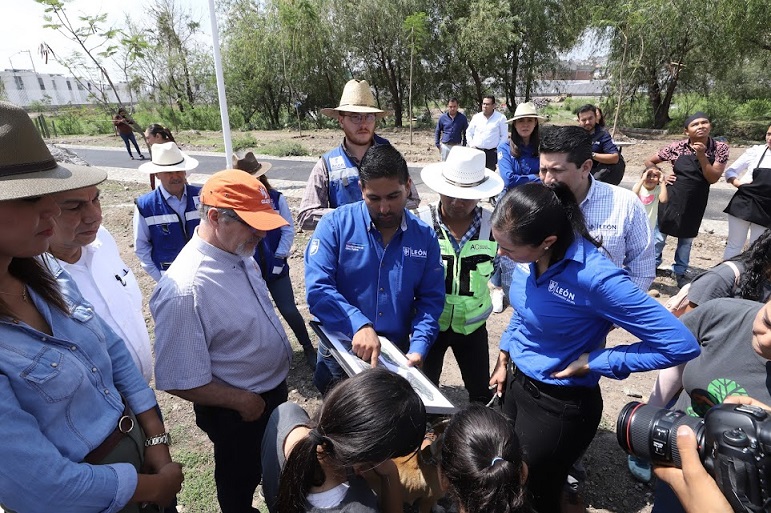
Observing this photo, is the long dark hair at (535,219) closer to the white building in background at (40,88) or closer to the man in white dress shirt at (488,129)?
the man in white dress shirt at (488,129)

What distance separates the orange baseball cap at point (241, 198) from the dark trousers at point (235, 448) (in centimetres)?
82

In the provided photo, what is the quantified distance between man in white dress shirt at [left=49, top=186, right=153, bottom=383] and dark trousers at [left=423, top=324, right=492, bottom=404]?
1.53 metres

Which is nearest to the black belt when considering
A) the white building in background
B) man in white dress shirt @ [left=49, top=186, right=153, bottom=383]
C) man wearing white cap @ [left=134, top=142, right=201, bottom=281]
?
man in white dress shirt @ [left=49, top=186, right=153, bottom=383]

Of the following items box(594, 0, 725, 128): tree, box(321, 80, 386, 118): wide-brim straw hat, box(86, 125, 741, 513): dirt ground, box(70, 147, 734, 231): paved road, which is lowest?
box(86, 125, 741, 513): dirt ground

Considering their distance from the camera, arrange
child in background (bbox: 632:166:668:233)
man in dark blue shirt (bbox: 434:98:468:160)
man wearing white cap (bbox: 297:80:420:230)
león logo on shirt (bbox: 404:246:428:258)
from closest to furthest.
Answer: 1. león logo on shirt (bbox: 404:246:428:258)
2. man wearing white cap (bbox: 297:80:420:230)
3. child in background (bbox: 632:166:668:233)
4. man in dark blue shirt (bbox: 434:98:468:160)

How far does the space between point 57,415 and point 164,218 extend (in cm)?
227

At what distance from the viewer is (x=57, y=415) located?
1.23 meters

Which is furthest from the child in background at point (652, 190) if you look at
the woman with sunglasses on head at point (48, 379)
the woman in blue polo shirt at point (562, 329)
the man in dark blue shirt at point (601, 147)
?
the woman with sunglasses on head at point (48, 379)

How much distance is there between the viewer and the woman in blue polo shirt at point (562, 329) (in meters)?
1.63

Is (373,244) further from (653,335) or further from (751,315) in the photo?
(751,315)

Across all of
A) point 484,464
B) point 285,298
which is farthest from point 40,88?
point 484,464

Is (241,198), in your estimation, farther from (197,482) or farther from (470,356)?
(197,482)

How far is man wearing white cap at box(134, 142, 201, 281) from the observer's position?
3256 millimetres

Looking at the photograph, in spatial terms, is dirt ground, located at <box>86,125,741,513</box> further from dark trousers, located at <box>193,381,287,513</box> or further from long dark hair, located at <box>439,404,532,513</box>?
long dark hair, located at <box>439,404,532,513</box>
